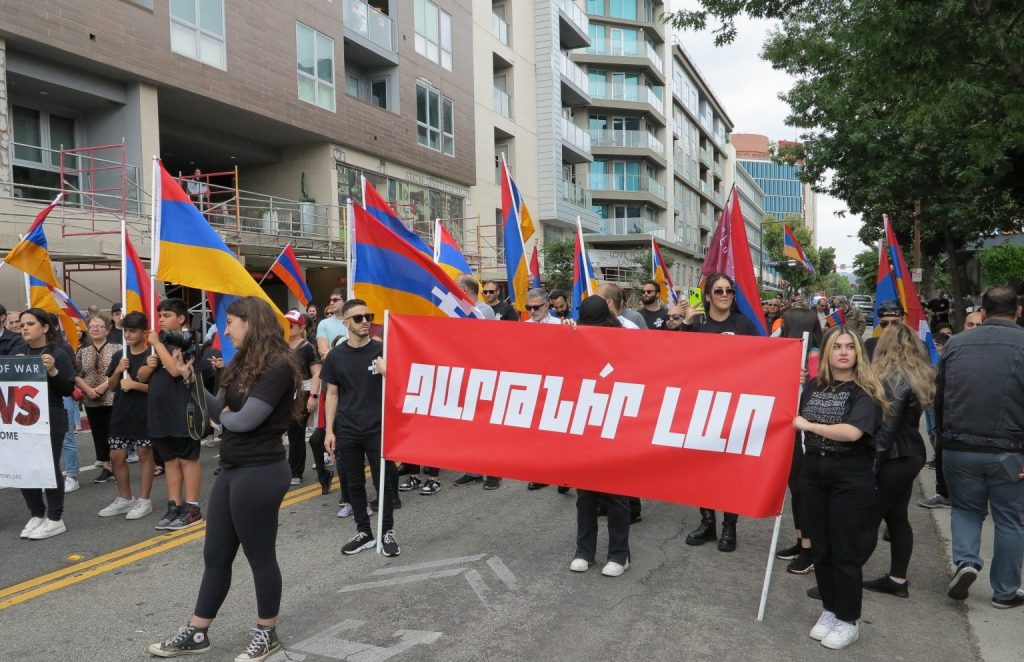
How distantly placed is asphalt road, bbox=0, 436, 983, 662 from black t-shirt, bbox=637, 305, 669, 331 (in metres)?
2.96

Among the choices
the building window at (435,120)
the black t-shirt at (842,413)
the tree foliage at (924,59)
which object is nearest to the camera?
the black t-shirt at (842,413)

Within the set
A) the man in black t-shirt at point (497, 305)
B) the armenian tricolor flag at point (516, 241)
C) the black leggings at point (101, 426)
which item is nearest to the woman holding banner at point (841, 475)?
the man in black t-shirt at point (497, 305)

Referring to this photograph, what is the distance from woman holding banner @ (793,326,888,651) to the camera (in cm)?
402

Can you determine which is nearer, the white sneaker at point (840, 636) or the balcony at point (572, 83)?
the white sneaker at point (840, 636)

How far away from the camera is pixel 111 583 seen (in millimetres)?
5066

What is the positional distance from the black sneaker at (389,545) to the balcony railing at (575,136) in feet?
112

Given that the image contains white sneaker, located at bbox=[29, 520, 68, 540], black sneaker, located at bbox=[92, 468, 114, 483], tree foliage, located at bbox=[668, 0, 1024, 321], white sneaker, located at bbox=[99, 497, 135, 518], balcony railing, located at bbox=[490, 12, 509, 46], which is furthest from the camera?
balcony railing, located at bbox=[490, 12, 509, 46]

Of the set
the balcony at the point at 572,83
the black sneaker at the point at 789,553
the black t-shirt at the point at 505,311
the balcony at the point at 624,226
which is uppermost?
the balcony at the point at 572,83

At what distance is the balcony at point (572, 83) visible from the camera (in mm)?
37562

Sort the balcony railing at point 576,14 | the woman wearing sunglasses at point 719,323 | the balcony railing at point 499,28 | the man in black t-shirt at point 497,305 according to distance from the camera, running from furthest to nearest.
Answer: the balcony railing at point 576,14 → the balcony railing at point 499,28 → the man in black t-shirt at point 497,305 → the woman wearing sunglasses at point 719,323

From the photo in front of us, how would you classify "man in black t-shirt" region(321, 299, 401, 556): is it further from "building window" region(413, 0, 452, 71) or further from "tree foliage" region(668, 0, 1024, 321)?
"building window" region(413, 0, 452, 71)

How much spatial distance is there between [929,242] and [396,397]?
26.2 meters

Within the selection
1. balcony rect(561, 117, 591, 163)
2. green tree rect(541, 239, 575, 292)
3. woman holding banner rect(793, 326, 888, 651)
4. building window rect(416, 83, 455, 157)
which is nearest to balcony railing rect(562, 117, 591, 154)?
balcony rect(561, 117, 591, 163)

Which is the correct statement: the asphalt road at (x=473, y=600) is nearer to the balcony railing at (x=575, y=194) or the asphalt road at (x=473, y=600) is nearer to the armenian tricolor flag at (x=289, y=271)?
the armenian tricolor flag at (x=289, y=271)
